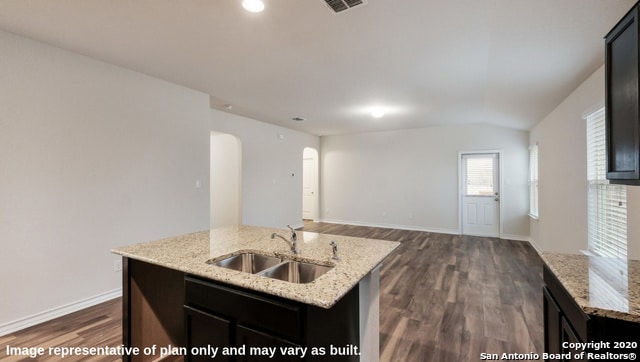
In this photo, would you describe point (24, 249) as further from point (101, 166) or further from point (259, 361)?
point (259, 361)

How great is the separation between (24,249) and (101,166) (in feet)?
3.10

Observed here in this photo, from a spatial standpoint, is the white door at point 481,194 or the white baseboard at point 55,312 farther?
the white door at point 481,194

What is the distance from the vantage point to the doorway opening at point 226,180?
5562 millimetres

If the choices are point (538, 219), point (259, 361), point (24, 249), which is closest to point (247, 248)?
point (259, 361)

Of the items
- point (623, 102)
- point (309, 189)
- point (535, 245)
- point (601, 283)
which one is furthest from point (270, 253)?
point (309, 189)

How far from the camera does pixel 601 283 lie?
1262mm

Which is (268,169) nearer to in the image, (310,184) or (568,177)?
(310,184)

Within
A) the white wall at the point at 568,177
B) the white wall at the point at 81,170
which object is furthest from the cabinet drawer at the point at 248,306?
the white wall at the point at 568,177

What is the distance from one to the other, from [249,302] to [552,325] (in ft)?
5.20

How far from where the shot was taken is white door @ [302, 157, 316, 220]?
8.42 meters

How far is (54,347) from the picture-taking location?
2201mm

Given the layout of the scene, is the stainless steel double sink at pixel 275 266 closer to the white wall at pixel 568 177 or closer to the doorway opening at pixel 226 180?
the white wall at pixel 568 177

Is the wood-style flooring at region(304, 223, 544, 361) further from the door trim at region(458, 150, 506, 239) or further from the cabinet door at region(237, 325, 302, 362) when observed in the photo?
the cabinet door at region(237, 325, 302, 362)

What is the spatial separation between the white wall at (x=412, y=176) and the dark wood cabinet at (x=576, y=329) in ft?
17.4
